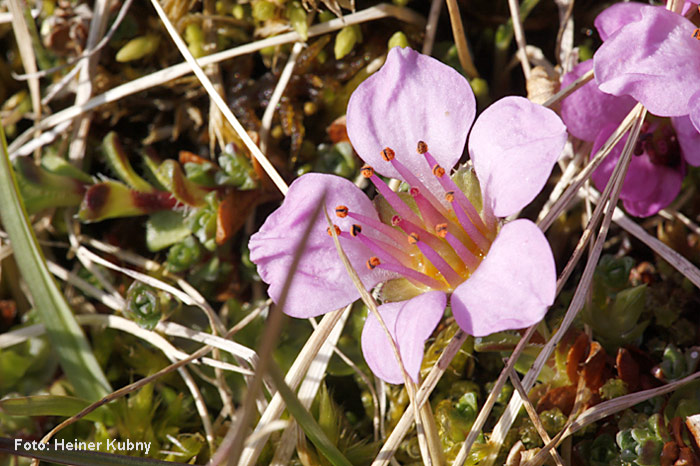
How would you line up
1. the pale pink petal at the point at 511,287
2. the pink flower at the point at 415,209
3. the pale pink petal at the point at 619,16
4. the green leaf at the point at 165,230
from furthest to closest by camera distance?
the green leaf at the point at 165,230
the pale pink petal at the point at 619,16
the pink flower at the point at 415,209
the pale pink petal at the point at 511,287

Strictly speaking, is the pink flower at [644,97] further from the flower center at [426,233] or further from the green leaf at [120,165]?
the green leaf at [120,165]

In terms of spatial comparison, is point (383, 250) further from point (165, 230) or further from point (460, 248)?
point (165, 230)

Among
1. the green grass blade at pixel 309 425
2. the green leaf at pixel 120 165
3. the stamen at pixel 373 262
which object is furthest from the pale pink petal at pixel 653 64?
the green leaf at pixel 120 165

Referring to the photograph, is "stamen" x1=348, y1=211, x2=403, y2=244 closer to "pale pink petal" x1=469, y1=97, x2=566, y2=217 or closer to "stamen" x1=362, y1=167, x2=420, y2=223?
"stamen" x1=362, y1=167, x2=420, y2=223

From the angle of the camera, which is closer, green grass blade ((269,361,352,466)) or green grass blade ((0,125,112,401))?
green grass blade ((269,361,352,466))

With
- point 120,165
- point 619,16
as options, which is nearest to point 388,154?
point 619,16

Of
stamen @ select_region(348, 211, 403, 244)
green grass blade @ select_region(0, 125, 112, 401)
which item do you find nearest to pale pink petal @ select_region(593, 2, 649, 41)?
stamen @ select_region(348, 211, 403, 244)
